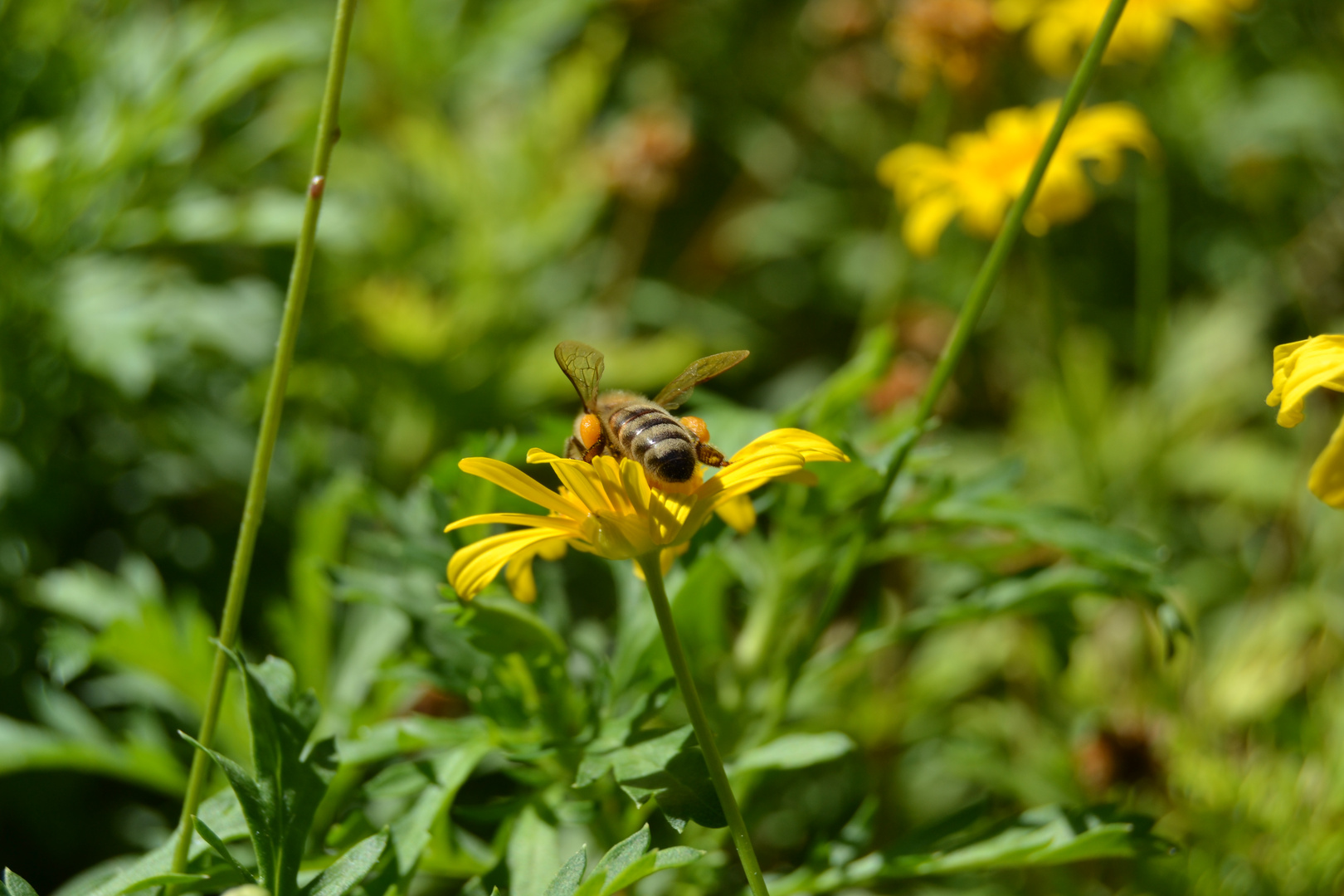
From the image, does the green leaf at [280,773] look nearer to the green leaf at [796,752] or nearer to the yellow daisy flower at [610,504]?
the yellow daisy flower at [610,504]

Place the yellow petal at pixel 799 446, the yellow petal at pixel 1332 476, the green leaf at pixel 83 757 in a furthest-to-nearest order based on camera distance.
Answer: the green leaf at pixel 83 757 < the yellow petal at pixel 799 446 < the yellow petal at pixel 1332 476

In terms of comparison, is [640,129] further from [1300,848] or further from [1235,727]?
[1300,848]

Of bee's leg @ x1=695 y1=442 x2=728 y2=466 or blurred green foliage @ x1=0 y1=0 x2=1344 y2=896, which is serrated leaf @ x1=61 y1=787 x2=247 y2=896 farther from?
bee's leg @ x1=695 y1=442 x2=728 y2=466

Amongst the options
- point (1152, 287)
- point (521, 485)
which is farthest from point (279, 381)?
point (1152, 287)

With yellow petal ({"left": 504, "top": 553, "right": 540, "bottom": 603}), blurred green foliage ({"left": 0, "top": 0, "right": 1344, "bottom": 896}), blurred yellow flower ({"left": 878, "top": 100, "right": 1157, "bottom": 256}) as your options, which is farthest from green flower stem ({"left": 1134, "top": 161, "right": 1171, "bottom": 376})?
yellow petal ({"left": 504, "top": 553, "right": 540, "bottom": 603})

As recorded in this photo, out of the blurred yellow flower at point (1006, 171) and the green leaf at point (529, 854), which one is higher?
the blurred yellow flower at point (1006, 171)

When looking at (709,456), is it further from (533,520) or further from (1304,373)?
(1304,373)

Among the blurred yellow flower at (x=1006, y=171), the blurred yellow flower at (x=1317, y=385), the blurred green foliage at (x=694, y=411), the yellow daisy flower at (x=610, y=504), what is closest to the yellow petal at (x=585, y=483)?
the yellow daisy flower at (x=610, y=504)
